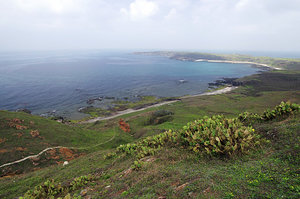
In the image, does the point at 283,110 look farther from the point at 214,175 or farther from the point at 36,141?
the point at 36,141

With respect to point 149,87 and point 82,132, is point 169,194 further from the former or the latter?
point 149,87

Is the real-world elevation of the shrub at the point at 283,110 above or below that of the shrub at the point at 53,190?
above

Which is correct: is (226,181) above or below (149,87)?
above

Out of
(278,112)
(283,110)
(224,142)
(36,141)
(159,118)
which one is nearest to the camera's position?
(224,142)

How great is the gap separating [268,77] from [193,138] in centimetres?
14901

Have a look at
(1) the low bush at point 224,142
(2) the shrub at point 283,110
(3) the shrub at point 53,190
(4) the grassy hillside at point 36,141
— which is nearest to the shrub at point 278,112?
(2) the shrub at point 283,110

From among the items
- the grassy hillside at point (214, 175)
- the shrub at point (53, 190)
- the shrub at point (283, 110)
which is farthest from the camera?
the shrub at point (283, 110)

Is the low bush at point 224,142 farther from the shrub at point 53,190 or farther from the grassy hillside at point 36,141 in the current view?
the grassy hillside at point 36,141

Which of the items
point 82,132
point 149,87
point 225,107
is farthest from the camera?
point 149,87

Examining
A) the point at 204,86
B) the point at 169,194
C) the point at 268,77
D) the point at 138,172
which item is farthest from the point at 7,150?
the point at 268,77

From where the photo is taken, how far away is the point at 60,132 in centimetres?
3369

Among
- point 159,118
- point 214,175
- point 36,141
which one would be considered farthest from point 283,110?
point 36,141

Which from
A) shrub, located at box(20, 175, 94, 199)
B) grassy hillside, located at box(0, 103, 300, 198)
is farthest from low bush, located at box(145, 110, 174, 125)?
shrub, located at box(20, 175, 94, 199)

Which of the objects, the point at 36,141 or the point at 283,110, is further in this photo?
the point at 36,141
